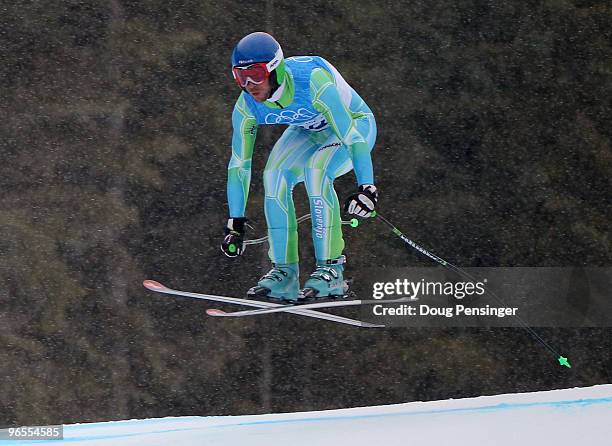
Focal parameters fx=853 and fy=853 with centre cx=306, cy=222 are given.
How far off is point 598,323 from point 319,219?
153 centimetres

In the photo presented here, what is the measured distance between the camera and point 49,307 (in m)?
4.16

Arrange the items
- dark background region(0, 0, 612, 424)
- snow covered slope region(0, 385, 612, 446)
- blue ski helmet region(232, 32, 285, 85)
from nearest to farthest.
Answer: blue ski helmet region(232, 32, 285, 85) → snow covered slope region(0, 385, 612, 446) → dark background region(0, 0, 612, 424)

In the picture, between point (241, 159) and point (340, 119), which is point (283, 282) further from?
point (340, 119)

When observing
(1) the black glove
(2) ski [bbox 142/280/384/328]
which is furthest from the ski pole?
(2) ski [bbox 142/280/384/328]

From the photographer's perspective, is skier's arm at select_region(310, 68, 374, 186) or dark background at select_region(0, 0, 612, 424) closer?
skier's arm at select_region(310, 68, 374, 186)

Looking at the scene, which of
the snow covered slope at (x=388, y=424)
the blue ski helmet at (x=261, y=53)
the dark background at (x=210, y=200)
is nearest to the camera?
the blue ski helmet at (x=261, y=53)

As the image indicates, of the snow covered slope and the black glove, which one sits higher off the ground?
the black glove

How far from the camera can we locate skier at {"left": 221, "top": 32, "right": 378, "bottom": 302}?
3.85m

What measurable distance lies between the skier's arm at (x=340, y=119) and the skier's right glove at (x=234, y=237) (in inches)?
24.1

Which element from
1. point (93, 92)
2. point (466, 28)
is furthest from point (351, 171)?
point (93, 92)

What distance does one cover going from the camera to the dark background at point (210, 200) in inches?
163

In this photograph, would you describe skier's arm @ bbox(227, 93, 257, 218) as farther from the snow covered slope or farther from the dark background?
the snow covered slope

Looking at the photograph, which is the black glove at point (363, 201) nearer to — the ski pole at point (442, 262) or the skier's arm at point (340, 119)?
the skier's arm at point (340, 119)

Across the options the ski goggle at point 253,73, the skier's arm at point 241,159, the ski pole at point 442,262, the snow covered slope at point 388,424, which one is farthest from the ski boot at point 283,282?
the ski goggle at point 253,73
